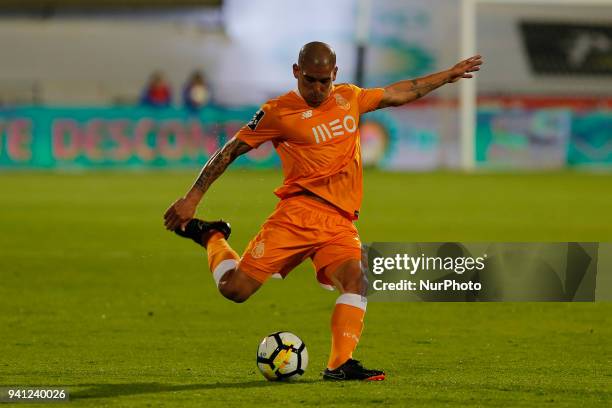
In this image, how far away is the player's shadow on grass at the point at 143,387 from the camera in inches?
240

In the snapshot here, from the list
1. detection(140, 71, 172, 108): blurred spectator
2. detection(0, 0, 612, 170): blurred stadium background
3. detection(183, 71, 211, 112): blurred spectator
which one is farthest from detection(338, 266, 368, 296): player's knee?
detection(140, 71, 172, 108): blurred spectator

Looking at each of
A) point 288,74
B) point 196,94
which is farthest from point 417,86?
point 288,74

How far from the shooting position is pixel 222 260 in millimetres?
7250

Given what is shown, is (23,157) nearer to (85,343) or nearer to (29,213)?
(29,213)

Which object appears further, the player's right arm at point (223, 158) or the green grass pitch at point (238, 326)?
the player's right arm at point (223, 158)

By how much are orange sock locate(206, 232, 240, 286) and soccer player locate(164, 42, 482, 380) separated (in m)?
0.15

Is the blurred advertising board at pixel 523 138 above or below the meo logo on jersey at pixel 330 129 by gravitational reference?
above

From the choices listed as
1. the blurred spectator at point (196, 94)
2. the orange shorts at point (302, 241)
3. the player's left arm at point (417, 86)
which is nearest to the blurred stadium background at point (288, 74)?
the blurred spectator at point (196, 94)

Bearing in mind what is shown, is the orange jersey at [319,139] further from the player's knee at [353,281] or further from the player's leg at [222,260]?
the player's leg at [222,260]

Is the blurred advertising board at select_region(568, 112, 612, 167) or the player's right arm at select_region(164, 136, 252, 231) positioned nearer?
the player's right arm at select_region(164, 136, 252, 231)

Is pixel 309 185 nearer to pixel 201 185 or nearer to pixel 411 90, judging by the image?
pixel 201 185

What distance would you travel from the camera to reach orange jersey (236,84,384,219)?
22.3 feet

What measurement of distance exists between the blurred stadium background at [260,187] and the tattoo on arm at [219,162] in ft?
1.93

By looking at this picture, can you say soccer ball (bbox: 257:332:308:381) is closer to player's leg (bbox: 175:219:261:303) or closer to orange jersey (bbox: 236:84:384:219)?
player's leg (bbox: 175:219:261:303)
